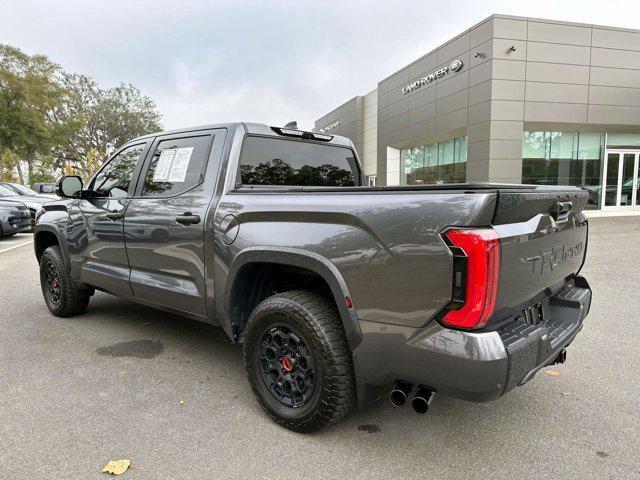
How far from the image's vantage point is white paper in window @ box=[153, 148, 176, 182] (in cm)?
357

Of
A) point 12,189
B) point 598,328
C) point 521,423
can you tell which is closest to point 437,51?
point 12,189

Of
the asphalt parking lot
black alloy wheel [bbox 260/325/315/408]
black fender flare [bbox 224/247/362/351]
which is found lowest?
the asphalt parking lot

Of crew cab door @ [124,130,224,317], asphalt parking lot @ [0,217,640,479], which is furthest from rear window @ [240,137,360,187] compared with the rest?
asphalt parking lot @ [0,217,640,479]

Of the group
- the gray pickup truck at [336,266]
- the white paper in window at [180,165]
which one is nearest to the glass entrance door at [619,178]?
the gray pickup truck at [336,266]

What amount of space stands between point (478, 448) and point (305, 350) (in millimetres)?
1112

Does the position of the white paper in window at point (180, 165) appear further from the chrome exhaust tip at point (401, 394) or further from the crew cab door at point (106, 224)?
the chrome exhaust tip at point (401, 394)

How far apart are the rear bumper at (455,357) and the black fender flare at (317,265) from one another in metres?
0.07

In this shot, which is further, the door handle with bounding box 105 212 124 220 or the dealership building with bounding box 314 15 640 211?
the dealership building with bounding box 314 15 640 211

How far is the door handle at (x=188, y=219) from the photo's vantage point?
312 centimetres

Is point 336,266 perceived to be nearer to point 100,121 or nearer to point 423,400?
point 423,400

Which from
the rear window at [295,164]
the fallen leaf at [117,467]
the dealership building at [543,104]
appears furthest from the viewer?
the dealership building at [543,104]

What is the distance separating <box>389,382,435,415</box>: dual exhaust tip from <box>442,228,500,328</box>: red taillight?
0.45 meters

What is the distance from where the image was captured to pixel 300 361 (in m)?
2.61

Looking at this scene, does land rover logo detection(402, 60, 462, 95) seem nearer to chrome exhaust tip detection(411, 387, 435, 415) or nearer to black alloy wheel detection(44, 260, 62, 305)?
black alloy wheel detection(44, 260, 62, 305)
